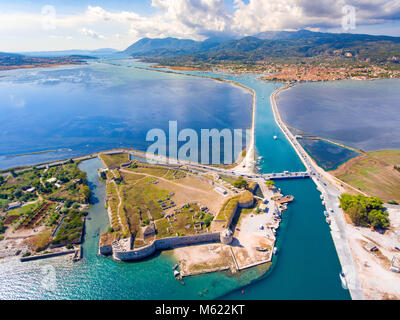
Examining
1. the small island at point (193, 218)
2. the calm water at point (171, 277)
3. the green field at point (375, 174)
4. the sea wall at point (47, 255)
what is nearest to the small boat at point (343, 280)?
the calm water at point (171, 277)

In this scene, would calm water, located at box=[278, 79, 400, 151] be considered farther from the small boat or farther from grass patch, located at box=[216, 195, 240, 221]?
the small boat

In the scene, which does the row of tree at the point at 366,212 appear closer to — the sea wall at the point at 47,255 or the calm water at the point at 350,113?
the calm water at the point at 350,113

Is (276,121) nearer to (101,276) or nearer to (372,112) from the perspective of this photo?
(372,112)

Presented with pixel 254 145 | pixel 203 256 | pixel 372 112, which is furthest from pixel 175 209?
pixel 372 112

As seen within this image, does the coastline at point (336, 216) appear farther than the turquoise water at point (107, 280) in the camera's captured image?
Yes

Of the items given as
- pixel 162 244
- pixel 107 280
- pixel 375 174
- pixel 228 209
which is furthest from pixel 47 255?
pixel 375 174
